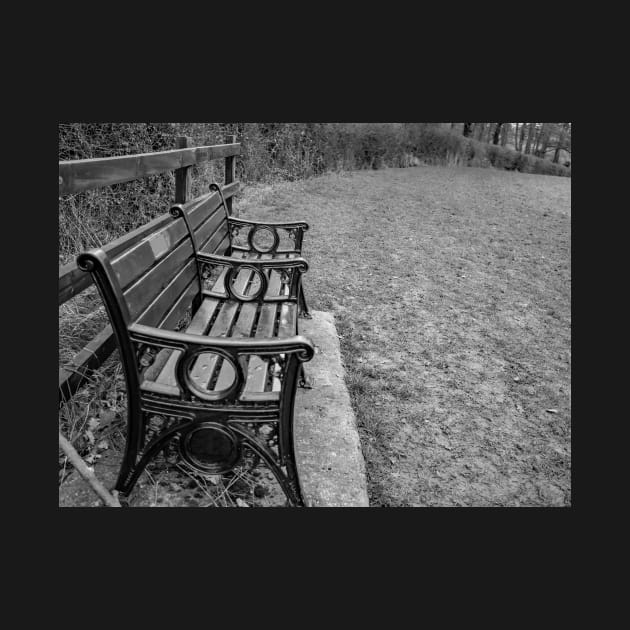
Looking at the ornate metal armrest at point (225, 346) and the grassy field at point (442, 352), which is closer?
the ornate metal armrest at point (225, 346)

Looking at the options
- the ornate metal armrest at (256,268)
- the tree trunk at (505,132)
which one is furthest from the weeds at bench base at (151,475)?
the tree trunk at (505,132)

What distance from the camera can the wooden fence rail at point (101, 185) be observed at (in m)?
2.12

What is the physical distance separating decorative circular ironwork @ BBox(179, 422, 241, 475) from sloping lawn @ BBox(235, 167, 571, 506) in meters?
0.75

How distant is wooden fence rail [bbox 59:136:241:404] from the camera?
2.12 m

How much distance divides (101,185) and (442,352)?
8.69 ft

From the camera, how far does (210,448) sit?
2117 mm

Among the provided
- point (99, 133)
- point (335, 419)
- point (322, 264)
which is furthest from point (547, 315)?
point (99, 133)

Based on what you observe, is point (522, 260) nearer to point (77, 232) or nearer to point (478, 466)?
point (478, 466)

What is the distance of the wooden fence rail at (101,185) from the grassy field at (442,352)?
0.13 meters

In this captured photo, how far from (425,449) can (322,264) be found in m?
3.56

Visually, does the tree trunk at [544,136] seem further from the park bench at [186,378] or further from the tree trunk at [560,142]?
the park bench at [186,378]

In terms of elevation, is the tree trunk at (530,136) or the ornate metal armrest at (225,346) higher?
the tree trunk at (530,136)

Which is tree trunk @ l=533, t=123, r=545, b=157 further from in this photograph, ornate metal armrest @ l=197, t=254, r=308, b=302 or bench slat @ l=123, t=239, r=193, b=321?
bench slat @ l=123, t=239, r=193, b=321

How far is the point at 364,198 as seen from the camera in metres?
10.7
